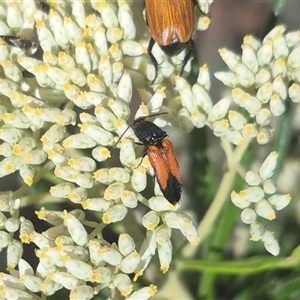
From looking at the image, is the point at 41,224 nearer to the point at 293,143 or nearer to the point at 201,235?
the point at 201,235

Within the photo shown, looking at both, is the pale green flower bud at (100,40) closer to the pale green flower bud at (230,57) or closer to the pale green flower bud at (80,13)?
the pale green flower bud at (80,13)

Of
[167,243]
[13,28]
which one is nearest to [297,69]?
[167,243]

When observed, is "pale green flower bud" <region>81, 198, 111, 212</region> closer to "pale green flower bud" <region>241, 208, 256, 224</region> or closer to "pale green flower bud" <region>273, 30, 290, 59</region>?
"pale green flower bud" <region>241, 208, 256, 224</region>

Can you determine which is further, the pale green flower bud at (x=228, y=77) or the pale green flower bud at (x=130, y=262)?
the pale green flower bud at (x=228, y=77)

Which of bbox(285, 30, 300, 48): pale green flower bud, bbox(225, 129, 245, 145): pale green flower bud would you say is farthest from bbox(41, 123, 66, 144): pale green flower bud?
bbox(285, 30, 300, 48): pale green flower bud

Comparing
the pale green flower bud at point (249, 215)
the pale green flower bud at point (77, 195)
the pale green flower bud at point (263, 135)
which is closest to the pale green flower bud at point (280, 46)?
the pale green flower bud at point (263, 135)
